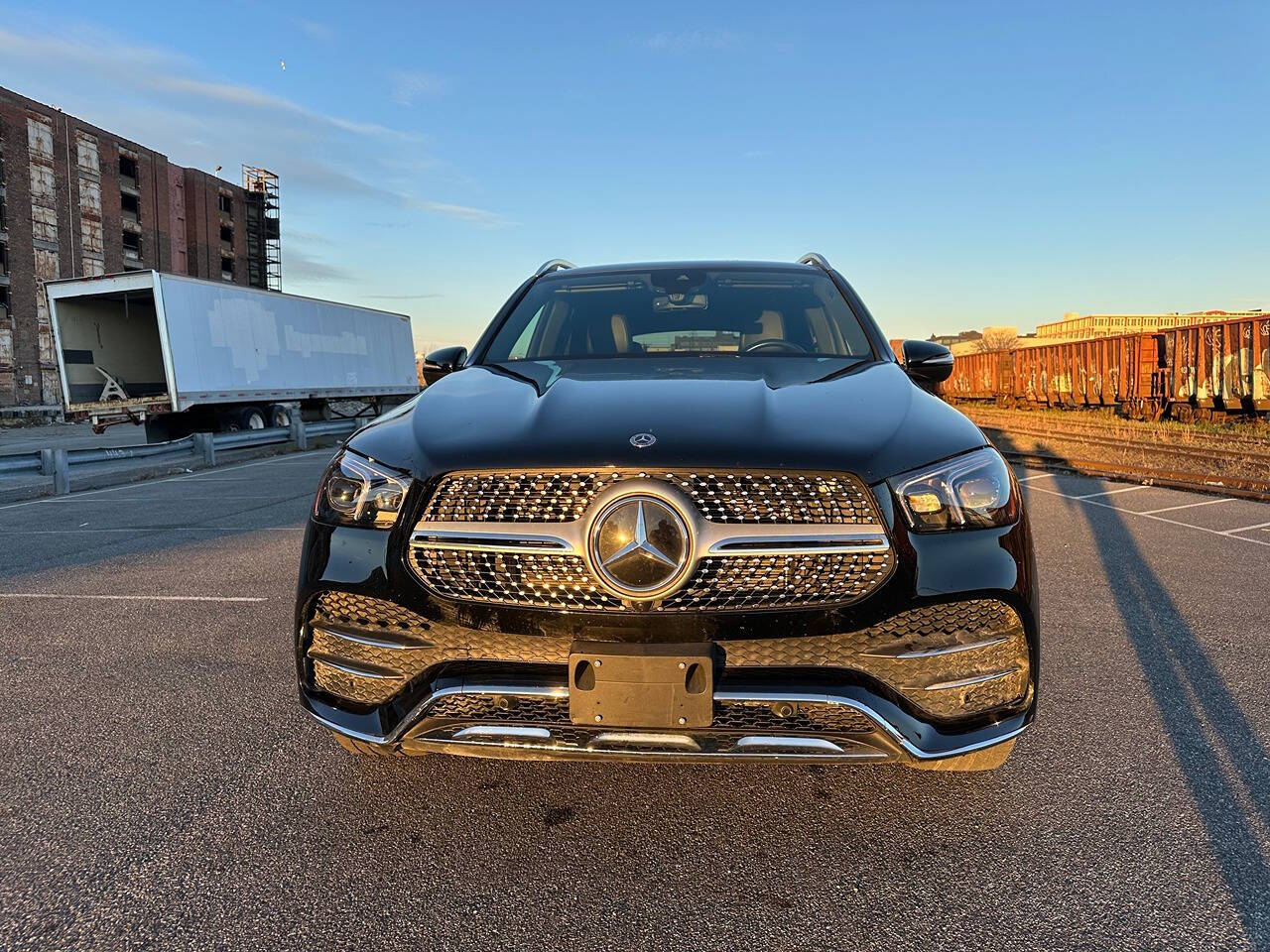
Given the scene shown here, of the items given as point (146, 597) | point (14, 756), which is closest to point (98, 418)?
point (146, 597)

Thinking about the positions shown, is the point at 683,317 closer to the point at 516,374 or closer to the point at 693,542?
the point at 516,374

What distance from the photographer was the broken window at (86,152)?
45.8 meters

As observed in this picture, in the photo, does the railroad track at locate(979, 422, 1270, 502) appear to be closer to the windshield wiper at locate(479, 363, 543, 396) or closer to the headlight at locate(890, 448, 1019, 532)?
the windshield wiper at locate(479, 363, 543, 396)

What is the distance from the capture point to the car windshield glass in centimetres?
351

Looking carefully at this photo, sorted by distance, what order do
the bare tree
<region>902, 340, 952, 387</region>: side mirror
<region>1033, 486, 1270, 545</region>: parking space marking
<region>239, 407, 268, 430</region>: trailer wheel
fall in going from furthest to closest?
the bare tree < <region>239, 407, 268, 430</region>: trailer wheel < <region>1033, 486, 1270, 545</region>: parking space marking < <region>902, 340, 952, 387</region>: side mirror

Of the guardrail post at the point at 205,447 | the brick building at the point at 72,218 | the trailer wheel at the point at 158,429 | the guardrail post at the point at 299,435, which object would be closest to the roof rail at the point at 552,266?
the guardrail post at the point at 205,447

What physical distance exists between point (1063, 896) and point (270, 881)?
6.37 ft

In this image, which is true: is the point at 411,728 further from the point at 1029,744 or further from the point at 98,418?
the point at 98,418

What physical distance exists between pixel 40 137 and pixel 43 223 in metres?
4.33

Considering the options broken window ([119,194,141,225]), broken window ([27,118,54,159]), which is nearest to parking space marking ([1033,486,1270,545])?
broken window ([27,118,54,159])

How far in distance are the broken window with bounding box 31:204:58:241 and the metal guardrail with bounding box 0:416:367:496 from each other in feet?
108

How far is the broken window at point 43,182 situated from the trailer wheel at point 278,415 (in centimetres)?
3201

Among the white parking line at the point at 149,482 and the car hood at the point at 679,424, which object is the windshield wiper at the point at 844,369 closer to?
the car hood at the point at 679,424

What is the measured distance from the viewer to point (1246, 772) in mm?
2646
